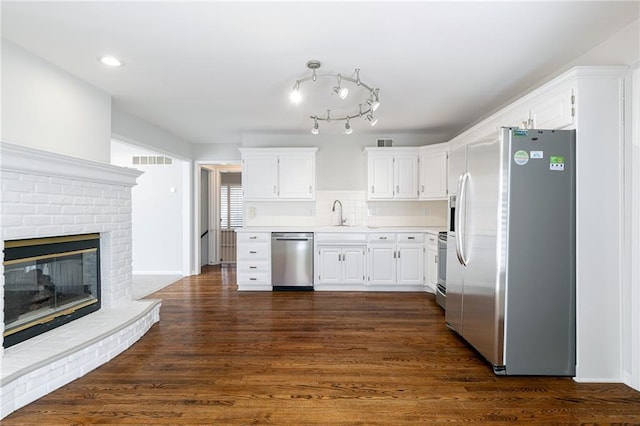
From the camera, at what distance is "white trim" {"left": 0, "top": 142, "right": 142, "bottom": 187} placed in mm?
2146

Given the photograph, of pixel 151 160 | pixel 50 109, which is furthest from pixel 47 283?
pixel 151 160

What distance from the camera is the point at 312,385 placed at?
2223 mm

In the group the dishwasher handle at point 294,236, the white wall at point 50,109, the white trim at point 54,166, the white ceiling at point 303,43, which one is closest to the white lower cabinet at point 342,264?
the dishwasher handle at point 294,236

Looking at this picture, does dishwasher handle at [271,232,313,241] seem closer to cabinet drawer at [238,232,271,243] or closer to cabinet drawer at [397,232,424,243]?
cabinet drawer at [238,232,271,243]

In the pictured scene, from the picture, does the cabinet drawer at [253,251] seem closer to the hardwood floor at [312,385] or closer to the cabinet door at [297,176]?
the cabinet door at [297,176]

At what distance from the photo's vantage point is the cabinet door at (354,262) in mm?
4723

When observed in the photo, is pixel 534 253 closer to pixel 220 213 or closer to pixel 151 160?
pixel 151 160

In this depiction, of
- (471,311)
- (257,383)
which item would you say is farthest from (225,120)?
(471,311)

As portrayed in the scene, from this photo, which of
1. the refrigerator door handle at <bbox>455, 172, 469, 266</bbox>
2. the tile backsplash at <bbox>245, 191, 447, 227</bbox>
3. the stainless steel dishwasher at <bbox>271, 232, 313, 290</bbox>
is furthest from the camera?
the tile backsplash at <bbox>245, 191, 447, 227</bbox>

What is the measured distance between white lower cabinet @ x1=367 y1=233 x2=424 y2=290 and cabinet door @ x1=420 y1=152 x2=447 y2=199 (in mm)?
669

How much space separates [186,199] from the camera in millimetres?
5723

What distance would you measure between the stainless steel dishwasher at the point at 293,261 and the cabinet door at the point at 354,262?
525mm

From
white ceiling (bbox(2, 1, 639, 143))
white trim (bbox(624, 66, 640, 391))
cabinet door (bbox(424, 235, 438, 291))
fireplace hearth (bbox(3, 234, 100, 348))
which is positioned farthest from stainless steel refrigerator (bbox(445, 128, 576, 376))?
fireplace hearth (bbox(3, 234, 100, 348))

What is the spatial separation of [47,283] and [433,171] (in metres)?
4.71
